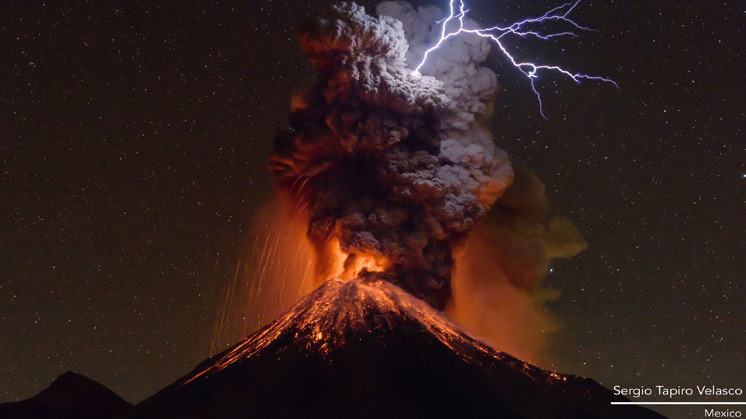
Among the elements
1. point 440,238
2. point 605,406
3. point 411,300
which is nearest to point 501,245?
point 440,238

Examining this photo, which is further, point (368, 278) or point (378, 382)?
point (368, 278)

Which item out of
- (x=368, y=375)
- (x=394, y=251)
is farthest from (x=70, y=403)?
(x=394, y=251)

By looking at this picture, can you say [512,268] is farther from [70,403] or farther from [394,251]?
[70,403]

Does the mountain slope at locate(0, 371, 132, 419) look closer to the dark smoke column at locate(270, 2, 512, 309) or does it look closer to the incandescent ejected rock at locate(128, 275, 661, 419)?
the incandescent ejected rock at locate(128, 275, 661, 419)

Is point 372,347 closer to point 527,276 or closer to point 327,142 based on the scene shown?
point 327,142

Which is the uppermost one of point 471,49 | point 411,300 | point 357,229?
point 471,49

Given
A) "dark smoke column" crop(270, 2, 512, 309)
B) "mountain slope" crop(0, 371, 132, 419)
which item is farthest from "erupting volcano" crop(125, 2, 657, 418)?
"mountain slope" crop(0, 371, 132, 419)

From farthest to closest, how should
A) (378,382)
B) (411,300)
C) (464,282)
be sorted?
1. (464,282)
2. (411,300)
3. (378,382)
